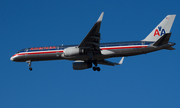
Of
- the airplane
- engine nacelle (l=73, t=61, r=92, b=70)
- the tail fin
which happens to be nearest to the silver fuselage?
the airplane

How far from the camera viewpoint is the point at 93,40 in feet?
115

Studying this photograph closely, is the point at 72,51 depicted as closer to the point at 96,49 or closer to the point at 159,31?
the point at 96,49

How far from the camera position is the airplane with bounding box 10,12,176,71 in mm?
35188

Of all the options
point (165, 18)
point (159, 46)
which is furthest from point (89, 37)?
point (165, 18)

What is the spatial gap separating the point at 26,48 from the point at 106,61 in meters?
12.1

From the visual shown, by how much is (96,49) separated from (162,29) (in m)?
9.40

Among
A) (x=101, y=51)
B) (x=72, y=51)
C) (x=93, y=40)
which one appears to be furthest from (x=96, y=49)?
(x=72, y=51)

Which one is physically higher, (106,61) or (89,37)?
(89,37)

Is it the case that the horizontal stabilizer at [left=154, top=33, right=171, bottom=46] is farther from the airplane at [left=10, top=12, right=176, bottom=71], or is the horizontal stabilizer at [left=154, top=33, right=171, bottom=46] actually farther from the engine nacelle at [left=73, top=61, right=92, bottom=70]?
the engine nacelle at [left=73, top=61, right=92, bottom=70]

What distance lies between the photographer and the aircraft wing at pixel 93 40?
1299 inches

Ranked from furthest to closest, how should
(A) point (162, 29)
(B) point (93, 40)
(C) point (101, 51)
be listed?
(A) point (162, 29) → (C) point (101, 51) → (B) point (93, 40)

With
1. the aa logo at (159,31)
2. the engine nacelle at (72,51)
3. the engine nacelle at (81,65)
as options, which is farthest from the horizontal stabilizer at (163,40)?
the engine nacelle at (81,65)

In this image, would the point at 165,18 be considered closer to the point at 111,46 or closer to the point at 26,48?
the point at 111,46

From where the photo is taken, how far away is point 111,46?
37.1m
